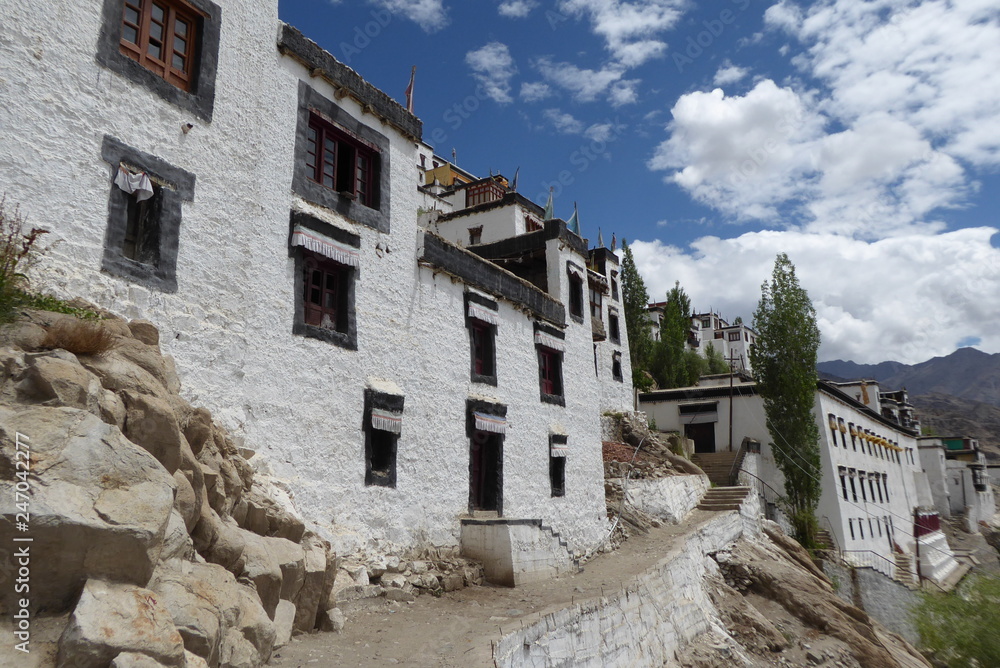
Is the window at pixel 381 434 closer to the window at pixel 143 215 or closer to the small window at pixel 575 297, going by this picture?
the window at pixel 143 215

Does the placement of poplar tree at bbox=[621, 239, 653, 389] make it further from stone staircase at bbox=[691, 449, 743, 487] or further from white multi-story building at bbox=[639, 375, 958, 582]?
stone staircase at bbox=[691, 449, 743, 487]

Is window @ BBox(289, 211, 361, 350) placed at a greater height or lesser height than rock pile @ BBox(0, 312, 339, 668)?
greater

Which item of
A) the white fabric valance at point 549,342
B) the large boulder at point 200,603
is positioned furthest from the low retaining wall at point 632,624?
the white fabric valance at point 549,342

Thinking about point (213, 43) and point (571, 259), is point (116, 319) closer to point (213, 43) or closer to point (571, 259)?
point (213, 43)

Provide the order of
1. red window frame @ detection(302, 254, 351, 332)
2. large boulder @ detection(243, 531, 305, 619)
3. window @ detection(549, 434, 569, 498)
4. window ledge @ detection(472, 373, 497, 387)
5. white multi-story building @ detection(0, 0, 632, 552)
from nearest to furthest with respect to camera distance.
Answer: large boulder @ detection(243, 531, 305, 619)
white multi-story building @ detection(0, 0, 632, 552)
red window frame @ detection(302, 254, 351, 332)
window ledge @ detection(472, 373, 497, 387)
window @ detection(549, 434, 569, 498)

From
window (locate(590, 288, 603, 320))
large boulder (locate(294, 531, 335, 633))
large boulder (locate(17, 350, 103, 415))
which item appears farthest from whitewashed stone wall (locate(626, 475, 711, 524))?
large boulder (locate(17, 350, 103, 415))

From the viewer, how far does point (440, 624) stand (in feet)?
34.2

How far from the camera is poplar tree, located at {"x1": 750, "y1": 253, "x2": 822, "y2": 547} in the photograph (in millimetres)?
29562

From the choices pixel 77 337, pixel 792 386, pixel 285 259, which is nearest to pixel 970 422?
pixel 792 386

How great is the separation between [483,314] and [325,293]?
4.63 m

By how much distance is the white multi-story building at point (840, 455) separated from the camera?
30.8m

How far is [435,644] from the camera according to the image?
926 cm

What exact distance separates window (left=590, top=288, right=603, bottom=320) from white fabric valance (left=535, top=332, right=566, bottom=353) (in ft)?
43.1

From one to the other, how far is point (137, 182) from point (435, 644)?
7525 mm
